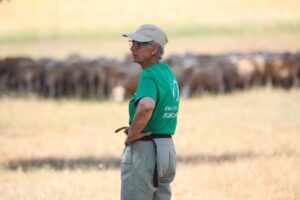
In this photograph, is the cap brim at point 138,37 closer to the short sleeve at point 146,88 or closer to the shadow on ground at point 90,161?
the short sleeve at point 146,88

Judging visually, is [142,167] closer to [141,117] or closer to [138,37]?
[141,117]

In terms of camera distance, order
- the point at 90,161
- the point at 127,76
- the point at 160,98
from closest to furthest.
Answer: the point at 160,98 < the point at 90,161 < the point at 127,76

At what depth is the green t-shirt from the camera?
8.29 metres

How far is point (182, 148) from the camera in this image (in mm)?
16156

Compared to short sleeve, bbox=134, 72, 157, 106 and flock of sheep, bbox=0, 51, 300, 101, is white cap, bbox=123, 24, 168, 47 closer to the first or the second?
short sleeve, bbox=134, 72, 157, 106

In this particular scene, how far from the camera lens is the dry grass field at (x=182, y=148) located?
12.0 m

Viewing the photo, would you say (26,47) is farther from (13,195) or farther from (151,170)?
(151,170)

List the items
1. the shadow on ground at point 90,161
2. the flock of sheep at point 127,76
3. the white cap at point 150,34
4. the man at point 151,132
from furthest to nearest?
the flock of sheep at point 127,76, the shadow on ground at point 90,161, the white cap at point 150,34, the man at point 151,132

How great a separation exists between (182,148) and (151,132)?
25.7ft

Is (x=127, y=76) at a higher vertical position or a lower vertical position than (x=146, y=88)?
lower

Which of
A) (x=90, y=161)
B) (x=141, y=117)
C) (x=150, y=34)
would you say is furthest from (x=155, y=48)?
(x=90, y=161)


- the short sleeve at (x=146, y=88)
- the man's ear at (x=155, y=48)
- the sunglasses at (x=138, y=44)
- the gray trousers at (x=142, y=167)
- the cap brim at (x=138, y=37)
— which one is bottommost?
the gray trousers at (x=142, y=167)

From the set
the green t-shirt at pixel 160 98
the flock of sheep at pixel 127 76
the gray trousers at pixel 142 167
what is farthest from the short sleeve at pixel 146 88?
the flock of sheep at pixel 127 76

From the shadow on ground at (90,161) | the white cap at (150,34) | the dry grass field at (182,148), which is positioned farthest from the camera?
the shadow on ground at (90,161)
